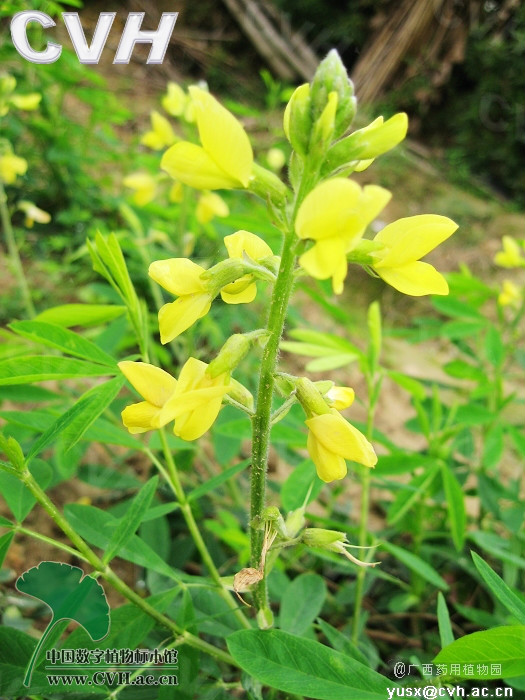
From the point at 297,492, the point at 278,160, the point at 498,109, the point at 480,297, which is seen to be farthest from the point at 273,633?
the point at 498,109

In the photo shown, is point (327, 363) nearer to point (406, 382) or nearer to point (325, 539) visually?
point (406, 382)

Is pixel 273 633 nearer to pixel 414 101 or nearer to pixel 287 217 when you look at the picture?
pixel 287 217

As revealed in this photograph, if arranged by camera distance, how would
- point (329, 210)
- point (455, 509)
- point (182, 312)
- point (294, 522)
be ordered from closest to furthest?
1. point (329, 210)
2. point (182, 312)
3. point (294, 522)
4. point (455, 509)

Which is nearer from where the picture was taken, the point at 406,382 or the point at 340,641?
the point at 340,641

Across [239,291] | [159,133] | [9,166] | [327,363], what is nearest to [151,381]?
[239,291]

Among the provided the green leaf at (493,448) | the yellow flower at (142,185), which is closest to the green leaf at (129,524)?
the green leaf at (493,448)

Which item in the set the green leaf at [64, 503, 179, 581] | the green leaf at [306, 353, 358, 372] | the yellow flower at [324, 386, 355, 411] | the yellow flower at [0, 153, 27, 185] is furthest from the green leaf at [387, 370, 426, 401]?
the yellow flower at [0, 153, 27, 185]

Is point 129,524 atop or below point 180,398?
below
